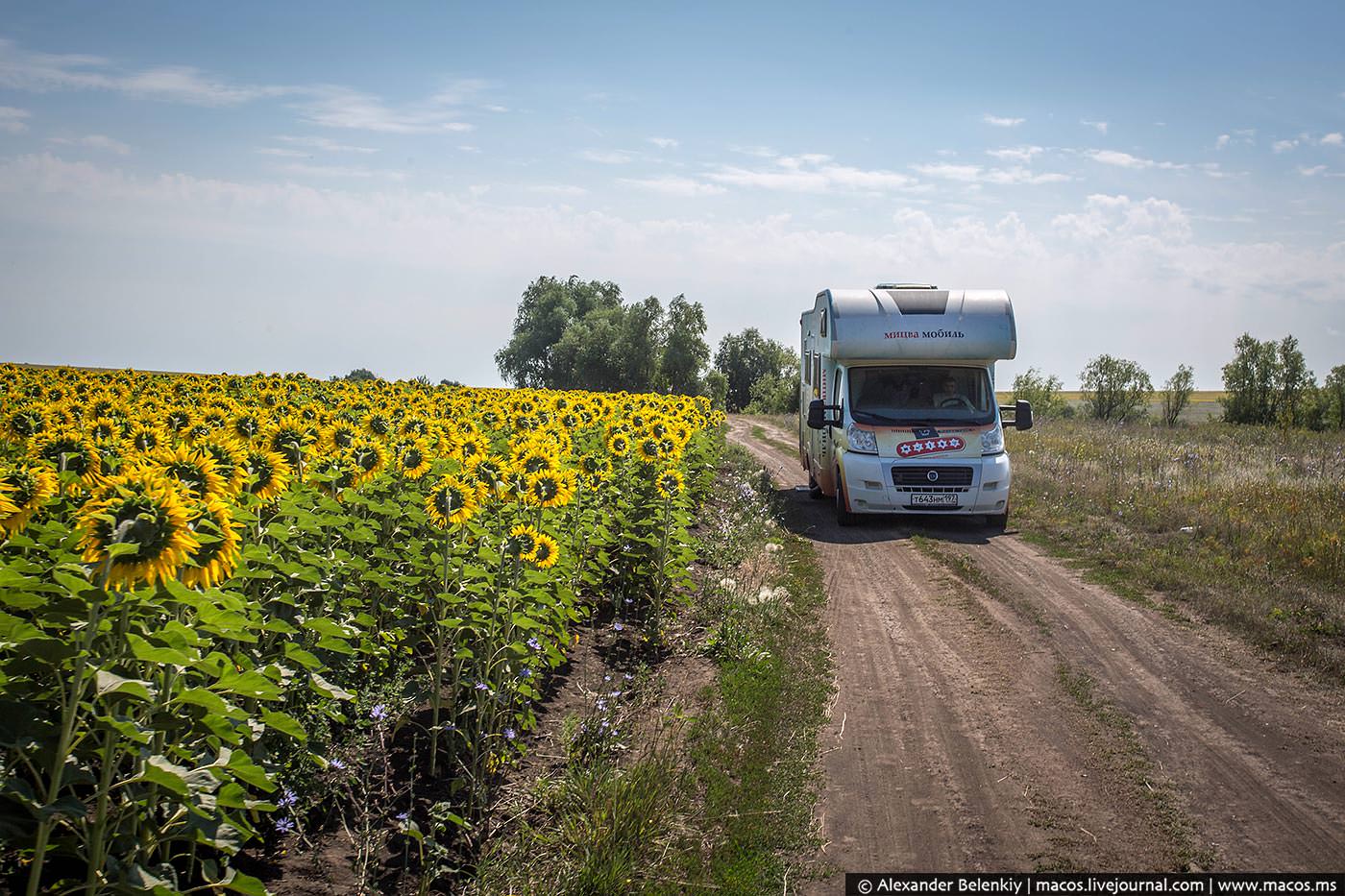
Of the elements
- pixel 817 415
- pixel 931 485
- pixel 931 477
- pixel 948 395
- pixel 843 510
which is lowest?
pixel 843 510

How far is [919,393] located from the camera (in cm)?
1708

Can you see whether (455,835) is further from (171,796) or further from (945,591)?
(945,591)

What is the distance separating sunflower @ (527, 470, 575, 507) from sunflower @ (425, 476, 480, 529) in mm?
760

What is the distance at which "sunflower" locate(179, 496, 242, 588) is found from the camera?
344 centimetres

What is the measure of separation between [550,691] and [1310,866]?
4728mm

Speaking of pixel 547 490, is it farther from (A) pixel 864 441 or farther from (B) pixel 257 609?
(A) pixel 864 441

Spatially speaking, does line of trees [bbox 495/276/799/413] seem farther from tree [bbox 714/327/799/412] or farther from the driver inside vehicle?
the driver inside vehicle

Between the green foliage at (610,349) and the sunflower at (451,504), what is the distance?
6769 cm

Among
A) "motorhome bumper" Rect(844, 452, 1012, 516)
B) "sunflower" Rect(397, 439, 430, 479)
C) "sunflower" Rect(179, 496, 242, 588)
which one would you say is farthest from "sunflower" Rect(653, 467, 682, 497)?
"motorhome bumper" Rect(844, 452, 1012, 516)

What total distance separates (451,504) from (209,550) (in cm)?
261

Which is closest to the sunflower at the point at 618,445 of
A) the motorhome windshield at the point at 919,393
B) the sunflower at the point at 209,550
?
the motorhome windshield at the point at 919,393

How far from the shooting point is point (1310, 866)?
5.35 meters

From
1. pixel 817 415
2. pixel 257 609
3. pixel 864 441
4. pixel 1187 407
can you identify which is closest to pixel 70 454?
pixel 257 609

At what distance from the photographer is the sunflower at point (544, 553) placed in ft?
20.5
